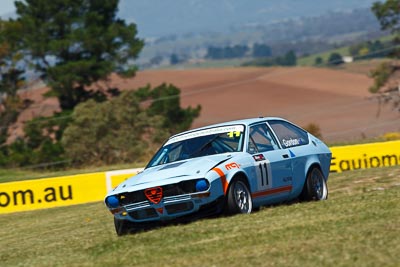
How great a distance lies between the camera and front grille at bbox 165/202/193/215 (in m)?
11.8

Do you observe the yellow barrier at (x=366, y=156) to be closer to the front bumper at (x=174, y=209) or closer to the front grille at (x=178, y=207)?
the front bumper at (x=174, y=209)

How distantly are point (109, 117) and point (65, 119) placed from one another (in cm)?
1289

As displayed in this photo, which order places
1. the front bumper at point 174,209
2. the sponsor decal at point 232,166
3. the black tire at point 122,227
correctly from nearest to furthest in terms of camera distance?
the front bumper at point 174,209
the sponsor decal at point 232,166
the black tire at point 122,227

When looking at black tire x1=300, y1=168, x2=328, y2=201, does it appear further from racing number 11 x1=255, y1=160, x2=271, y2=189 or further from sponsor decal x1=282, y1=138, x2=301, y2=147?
racing number 11 x1=255, y1=160, x2=271, y2=189

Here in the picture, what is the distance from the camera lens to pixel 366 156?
1034 inches

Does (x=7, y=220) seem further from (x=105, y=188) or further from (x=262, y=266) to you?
(x=262, y=266)

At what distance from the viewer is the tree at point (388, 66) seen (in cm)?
6538

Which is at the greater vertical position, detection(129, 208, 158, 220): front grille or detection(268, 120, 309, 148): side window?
detection(268, 120, 309, 148): side window

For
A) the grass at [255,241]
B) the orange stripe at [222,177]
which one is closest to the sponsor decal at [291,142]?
the grass at [255,241]

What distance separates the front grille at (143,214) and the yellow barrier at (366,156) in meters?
14.2

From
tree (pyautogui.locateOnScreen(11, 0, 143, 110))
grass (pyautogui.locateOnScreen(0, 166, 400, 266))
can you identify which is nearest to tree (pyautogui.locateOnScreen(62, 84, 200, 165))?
tree (pyautogui.locateOnScreen(11, 0, 143, 110))

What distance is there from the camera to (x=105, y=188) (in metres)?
24.3

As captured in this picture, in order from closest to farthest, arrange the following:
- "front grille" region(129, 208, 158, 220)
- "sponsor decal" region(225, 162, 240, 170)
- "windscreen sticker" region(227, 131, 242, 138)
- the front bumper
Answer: the front bumper, "front grille" region(129, 208, 158, 220), "sponsor decal" region(225, 162, 240, 170), "windscreen sticker" region(227, 131, 242, 138)

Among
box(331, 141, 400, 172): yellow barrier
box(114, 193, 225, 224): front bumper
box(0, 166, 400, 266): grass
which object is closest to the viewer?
box(0, 166, 400, 266): grass
